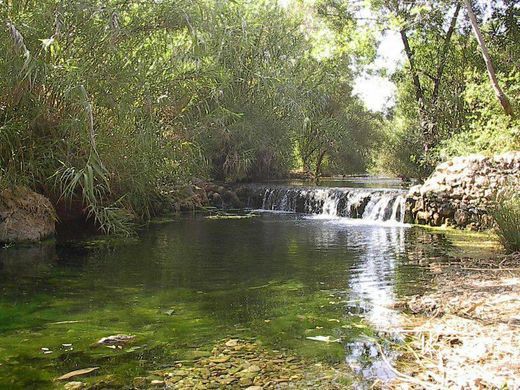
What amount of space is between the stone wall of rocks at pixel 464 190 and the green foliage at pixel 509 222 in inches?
52.4

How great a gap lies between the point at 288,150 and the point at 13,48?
15.3m

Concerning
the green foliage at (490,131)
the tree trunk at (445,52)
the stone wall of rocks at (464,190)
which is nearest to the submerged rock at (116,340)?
the stone wall of rocks at (464,190)

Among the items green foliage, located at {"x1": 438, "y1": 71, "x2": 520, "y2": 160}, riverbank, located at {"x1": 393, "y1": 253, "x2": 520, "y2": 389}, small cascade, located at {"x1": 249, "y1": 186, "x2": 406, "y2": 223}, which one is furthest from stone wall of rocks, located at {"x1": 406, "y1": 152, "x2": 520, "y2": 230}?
riverbank, located at {"x1": 393, "y1": 253, "x2": 520, "y2": 389}

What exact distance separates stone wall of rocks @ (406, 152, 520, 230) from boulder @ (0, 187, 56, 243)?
23.2 feet

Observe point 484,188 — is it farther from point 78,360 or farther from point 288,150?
point 288,150

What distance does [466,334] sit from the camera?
11.6 ft

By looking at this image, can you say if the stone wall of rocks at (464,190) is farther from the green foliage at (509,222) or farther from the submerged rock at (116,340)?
the submerged rock at (116,340)

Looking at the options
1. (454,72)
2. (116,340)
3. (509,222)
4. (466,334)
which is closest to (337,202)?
(454,72)

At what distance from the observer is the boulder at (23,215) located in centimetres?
789

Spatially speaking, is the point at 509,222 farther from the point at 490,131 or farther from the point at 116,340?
the point at 116,340

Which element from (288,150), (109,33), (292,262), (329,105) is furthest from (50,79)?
(329,105)

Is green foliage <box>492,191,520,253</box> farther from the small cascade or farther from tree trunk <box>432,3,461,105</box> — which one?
tree trunk <box>432,3,461,105</box>

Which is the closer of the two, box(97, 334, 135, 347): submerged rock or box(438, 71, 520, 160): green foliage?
box(97, 334, 135, 347): submerged rock

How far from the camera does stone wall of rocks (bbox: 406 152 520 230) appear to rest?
9195mm
